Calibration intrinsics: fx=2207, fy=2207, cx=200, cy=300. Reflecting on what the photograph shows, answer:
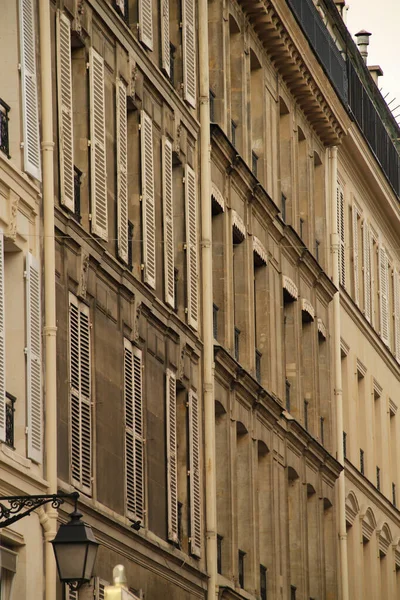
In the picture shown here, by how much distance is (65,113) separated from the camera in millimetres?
29734

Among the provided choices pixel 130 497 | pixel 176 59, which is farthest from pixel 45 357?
pixel 176 59

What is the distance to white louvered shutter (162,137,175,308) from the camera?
3484cm

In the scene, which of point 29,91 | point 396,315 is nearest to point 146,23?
point 29,91

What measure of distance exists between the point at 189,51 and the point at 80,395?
9853 mm

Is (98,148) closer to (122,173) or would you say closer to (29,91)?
(122,173)

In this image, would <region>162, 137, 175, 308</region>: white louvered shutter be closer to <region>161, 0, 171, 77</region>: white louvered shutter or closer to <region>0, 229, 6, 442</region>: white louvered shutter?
<region>161, 0, 171, 77</region>: white louvered shutter

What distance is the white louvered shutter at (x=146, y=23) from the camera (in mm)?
34188

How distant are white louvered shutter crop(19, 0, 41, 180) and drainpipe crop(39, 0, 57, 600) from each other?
6.6 inches

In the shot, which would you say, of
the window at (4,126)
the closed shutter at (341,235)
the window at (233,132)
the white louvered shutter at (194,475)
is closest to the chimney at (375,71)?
the closed shutter at (341,235)

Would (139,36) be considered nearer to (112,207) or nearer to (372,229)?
(112,207)

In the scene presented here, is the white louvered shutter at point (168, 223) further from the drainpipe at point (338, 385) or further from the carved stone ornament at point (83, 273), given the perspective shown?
the drainpipe at point (338, 385)

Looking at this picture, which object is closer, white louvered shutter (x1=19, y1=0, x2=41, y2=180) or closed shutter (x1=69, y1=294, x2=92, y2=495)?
white louvered shutter (x1=19, y1=0, x2=41, y2=180)

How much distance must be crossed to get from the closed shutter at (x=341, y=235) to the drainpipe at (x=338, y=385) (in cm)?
110

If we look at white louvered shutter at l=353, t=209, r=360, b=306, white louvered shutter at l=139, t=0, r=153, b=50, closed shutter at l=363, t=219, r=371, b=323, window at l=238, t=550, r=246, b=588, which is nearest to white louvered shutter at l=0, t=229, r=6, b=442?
white louvered shutter at l=139, t=0, r=153, b=50
